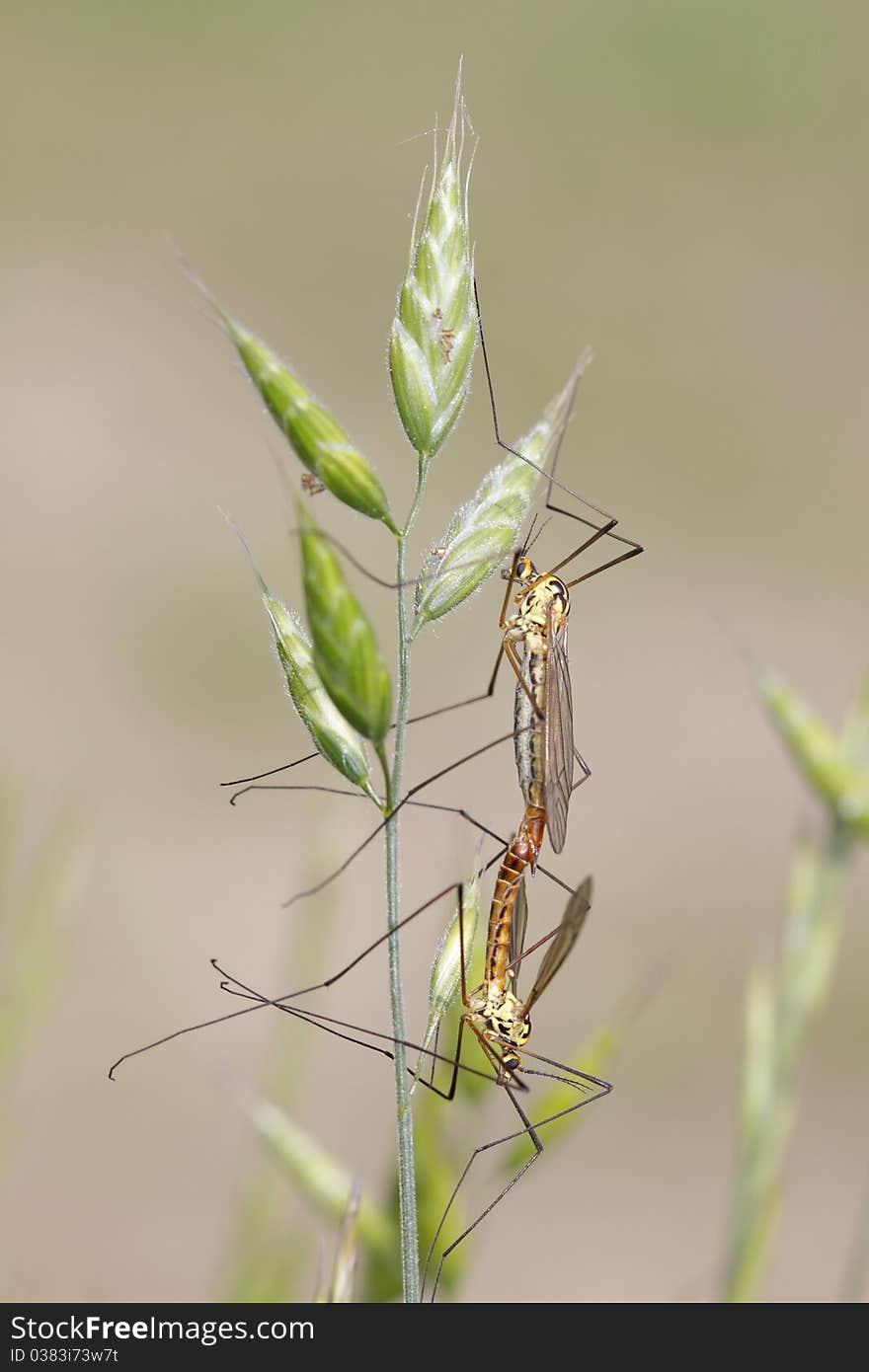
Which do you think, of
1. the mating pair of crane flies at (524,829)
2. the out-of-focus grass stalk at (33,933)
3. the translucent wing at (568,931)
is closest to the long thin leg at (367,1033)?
the mating pair of crane flies at (524,829)

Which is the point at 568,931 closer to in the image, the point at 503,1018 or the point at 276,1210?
the point at 503,1018

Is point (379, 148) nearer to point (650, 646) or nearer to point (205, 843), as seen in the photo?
point (650, 646)

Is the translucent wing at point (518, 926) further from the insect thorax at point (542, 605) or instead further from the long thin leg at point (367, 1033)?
the insect thorax at point (542, 605)

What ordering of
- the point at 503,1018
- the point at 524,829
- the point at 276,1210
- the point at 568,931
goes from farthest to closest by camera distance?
the point at 276,1210, the point at 524,829, the point at 503,1018, the point at 568,931

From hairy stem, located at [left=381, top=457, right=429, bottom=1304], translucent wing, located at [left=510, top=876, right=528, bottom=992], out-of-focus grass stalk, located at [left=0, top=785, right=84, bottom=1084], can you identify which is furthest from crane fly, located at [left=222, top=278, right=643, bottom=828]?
hairy stem, located at [left=381, top=457, right=429, bottom=1304]

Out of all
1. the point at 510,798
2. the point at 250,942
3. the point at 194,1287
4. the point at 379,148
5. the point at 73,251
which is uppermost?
the point at 379,148

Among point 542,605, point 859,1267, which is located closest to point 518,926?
point 542,605
